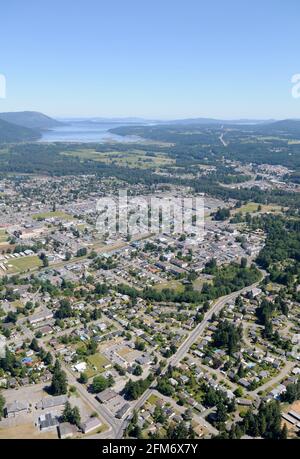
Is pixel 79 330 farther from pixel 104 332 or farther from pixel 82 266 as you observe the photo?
pixel 82 266

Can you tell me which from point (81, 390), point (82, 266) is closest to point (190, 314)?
point (81, 390)

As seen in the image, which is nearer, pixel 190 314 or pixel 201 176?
pixel 190 314

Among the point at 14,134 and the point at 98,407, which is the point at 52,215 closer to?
the point at 98,407

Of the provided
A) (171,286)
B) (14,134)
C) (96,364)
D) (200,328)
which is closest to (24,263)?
(171,286)

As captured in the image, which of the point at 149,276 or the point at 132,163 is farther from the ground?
the point at 132,163

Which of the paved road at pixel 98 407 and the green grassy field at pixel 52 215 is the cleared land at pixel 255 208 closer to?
the green grassy field at pixel 52 215

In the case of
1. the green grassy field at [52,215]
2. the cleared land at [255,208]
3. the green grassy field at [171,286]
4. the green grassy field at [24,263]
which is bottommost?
the green grassy field at [171,286]

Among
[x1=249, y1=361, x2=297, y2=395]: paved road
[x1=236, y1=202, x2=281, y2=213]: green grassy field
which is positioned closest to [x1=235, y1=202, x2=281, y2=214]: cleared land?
[x1=236, y1=202, x2=281, y2=213]: green grassy field

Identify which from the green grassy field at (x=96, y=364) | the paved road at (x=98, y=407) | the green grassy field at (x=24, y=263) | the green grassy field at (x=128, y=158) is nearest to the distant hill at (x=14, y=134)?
the green grassy field at (x=128, y=158)
